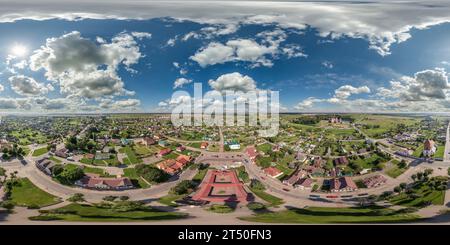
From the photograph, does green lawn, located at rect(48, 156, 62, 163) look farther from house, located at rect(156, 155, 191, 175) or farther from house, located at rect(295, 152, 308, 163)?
house, located at rect(295, 152, 308, 163)

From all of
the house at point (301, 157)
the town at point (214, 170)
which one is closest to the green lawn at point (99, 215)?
the town at point (214, 170)

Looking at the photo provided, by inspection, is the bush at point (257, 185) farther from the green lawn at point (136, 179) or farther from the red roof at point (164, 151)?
the green lawn at point (136, 179)

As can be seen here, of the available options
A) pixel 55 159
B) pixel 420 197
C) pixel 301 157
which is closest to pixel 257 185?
pixel 301 157

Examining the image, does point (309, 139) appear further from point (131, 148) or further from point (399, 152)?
point (131, 148)

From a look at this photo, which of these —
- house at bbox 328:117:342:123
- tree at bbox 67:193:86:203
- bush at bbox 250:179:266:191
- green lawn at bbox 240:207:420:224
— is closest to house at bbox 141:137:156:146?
tree at bbox 67:193:86:203

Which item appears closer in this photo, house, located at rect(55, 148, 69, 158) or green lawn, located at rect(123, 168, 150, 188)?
green lawn, located at rect(123, 168, 150, 188)
